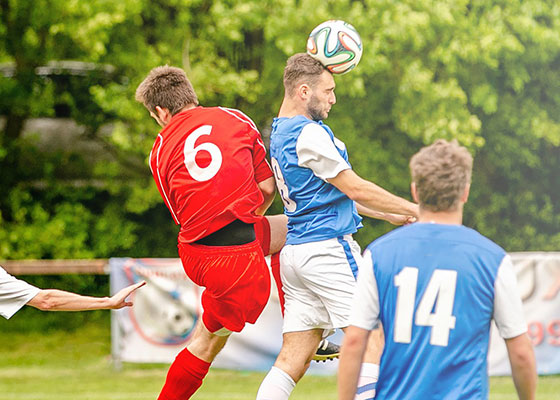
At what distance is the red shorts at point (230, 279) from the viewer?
4652 millimetres

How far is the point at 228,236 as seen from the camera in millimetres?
4656

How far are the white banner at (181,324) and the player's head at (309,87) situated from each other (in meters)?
4.74

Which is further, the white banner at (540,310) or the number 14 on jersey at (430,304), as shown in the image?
the white banner at (540,310)

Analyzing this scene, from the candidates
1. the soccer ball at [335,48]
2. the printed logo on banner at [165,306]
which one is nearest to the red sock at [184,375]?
the soccer ball at [335,48]

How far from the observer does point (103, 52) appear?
12.5 m

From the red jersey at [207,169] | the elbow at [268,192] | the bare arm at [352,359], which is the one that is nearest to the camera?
the bare arm at [352,359]

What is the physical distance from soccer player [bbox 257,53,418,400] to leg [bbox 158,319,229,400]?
1.63 feet

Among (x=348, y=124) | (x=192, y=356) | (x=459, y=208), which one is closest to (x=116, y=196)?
(x=348, y=124)

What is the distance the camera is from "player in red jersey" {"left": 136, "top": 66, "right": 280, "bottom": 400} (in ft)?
15.0

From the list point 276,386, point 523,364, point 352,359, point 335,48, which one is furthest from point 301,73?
point 523,364

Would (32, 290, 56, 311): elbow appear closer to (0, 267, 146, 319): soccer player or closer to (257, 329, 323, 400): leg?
(0, 267, 146, 319): soccer player

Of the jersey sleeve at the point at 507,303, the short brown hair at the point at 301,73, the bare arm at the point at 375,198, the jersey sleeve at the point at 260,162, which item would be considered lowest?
the jersey sleeve at the point at 507,303

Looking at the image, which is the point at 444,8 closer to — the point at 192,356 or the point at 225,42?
the point at 225,42

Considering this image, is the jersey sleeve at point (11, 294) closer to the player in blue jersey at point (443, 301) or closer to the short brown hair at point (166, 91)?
the short brown hair at point (166, 91)
